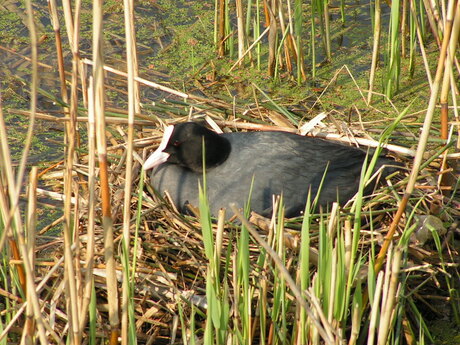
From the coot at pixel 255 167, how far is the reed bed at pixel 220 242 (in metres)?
0.09

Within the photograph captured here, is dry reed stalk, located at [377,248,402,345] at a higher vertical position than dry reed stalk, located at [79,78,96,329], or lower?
lower

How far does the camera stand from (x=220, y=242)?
2000mm

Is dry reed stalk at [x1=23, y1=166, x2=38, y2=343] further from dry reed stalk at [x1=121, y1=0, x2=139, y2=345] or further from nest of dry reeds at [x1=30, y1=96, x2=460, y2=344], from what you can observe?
nest of dry reeds at [x1=30, y1=96, x2=460, y2=344]

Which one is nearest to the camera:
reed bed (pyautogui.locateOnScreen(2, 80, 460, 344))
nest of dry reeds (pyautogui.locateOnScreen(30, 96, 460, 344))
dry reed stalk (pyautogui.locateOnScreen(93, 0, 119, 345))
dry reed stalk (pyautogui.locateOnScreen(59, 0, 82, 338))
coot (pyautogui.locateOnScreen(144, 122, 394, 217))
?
dry reed stalk (pyautogui.locateOnScreen(93, 0, 119, 345))

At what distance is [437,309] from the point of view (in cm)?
284

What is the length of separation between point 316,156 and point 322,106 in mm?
921

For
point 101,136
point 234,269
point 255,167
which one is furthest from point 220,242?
point 255,167

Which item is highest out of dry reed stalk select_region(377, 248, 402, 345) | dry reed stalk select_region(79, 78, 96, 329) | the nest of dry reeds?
dry reed stalk select_region(79, 78, 96, 329)

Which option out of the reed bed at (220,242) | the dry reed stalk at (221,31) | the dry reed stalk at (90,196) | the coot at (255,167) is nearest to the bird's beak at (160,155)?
the coot at (255,167)

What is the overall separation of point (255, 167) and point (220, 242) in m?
1.08

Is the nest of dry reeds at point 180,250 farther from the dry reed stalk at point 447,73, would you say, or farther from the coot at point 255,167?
the dry reed stalk at point 447,73

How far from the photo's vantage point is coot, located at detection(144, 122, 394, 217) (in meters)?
3.00

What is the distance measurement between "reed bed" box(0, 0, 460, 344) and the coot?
88mm

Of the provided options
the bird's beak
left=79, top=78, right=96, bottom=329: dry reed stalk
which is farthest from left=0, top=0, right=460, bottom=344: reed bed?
the bird's beak
